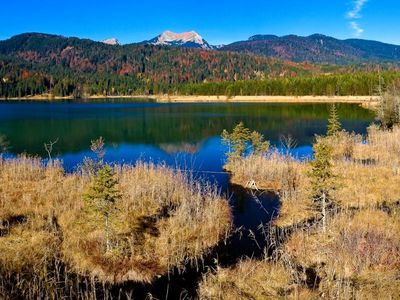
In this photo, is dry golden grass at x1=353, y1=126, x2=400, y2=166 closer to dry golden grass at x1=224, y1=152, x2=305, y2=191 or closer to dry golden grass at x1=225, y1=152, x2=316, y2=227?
dry golden grass at x1=225, y1=152, x2=316, y2=227

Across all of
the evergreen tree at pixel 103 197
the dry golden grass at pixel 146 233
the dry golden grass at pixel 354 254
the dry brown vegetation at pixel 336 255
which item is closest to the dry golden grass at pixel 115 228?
the dry golden grass at pixel 146 233

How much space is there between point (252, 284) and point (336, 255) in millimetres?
2763

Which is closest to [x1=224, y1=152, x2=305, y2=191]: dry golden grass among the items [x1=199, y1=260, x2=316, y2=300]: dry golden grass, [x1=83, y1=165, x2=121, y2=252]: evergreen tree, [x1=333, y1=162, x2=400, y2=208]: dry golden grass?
[x1=333, y1=162, x2=400, y2=208]: dry golden grass

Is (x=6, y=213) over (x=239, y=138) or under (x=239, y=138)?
under

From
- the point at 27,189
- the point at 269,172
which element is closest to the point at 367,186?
the point at 269,172

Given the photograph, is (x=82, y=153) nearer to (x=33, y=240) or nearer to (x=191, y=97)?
(x=33, y=240)

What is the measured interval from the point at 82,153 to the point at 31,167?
1475cm

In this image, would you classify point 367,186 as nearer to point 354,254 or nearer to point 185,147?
point 354,254

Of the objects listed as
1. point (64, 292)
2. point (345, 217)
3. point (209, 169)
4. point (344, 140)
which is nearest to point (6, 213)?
point (64, 292)

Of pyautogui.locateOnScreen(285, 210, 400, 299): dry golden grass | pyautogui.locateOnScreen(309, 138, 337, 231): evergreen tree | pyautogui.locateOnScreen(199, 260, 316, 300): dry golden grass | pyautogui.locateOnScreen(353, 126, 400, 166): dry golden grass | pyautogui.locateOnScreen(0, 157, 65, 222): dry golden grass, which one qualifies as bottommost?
pyautogui.locateOnScreen(199, 260, 316, 300): dry golden grass

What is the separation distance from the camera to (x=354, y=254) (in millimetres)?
11648

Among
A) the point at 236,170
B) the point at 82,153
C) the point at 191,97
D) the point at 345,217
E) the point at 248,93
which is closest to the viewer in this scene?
the point at 345,217

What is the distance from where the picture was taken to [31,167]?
74.6 feet

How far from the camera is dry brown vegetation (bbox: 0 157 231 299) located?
38.0ft
